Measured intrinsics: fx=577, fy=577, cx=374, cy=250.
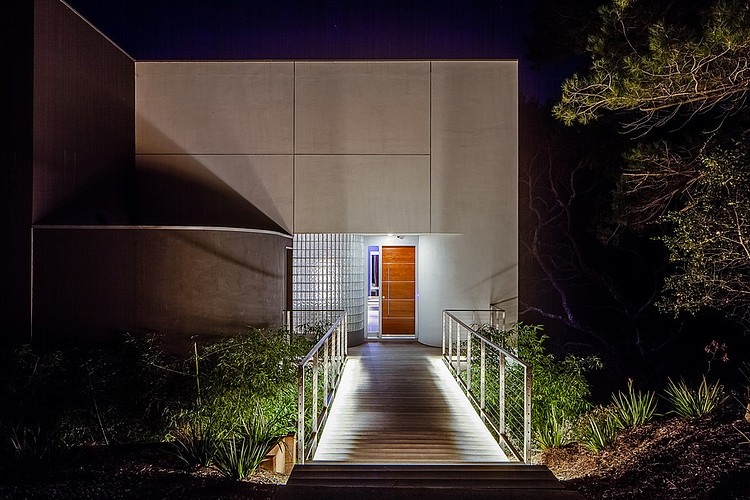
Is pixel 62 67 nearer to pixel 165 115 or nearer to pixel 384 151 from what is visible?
pixel 165 115

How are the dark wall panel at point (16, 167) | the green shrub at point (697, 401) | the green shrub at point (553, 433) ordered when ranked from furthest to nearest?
the dark wall panel at point (16, 167) < the green shrub at point (553, 433) < the green shrub at point (697, 401)

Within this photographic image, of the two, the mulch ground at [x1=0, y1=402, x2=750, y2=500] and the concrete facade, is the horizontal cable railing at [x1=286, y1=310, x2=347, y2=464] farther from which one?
the concrete facade

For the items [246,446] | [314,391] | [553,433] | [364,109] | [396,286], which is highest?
[364,109]

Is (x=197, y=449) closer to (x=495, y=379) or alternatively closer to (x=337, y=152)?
(x=495, y=379)

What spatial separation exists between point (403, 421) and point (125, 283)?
4261 millimetres

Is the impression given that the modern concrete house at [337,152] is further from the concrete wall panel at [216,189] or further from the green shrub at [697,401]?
the green shrub at [697,401]

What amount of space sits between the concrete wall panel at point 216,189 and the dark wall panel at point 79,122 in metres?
0.42

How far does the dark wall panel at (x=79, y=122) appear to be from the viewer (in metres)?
7.84

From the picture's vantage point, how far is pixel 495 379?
286 inches

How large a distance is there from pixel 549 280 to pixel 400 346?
7307mm

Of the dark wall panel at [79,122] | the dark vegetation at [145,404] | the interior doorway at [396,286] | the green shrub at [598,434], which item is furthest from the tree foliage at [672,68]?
the dark wall panel at [79,122]

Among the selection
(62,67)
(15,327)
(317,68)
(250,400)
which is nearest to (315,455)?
(250,400)

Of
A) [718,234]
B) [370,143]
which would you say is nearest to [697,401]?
[718,234]

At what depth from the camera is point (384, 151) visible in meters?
10.3
